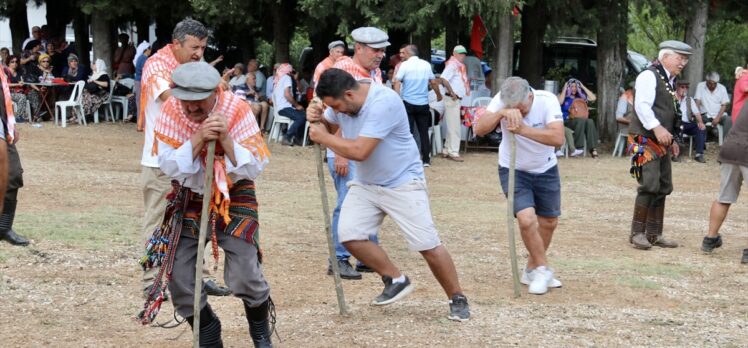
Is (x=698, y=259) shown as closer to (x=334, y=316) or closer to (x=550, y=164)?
(x=550, y=164)

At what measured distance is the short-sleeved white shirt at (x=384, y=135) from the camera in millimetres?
6523

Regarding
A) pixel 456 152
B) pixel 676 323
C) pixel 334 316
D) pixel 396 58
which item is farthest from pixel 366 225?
pixel 396 58

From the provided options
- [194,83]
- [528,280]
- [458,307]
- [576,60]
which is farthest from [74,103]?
[194,83]

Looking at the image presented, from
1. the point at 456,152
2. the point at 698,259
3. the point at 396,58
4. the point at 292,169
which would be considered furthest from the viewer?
the point at 396,58

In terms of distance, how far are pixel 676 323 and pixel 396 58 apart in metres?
13.6

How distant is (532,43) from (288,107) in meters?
5.18

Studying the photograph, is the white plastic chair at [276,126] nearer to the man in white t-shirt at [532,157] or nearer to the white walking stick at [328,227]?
the man in white t-shirt at [532,157]

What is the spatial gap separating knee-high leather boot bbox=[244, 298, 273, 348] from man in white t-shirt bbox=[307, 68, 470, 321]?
107 cm

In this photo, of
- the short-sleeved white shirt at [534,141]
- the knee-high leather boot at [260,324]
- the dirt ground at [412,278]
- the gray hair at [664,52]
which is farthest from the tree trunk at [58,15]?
the knee-high leather boot at [260,324]

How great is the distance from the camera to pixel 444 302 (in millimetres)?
7605

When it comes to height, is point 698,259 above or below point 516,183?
below

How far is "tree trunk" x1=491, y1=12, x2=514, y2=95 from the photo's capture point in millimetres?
19223

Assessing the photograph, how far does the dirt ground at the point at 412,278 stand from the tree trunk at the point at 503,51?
5.51 meters

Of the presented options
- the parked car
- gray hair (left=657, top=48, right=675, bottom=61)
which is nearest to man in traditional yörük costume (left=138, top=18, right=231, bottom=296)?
gray hair (left=657, top=48, right=675, bottom=61)
